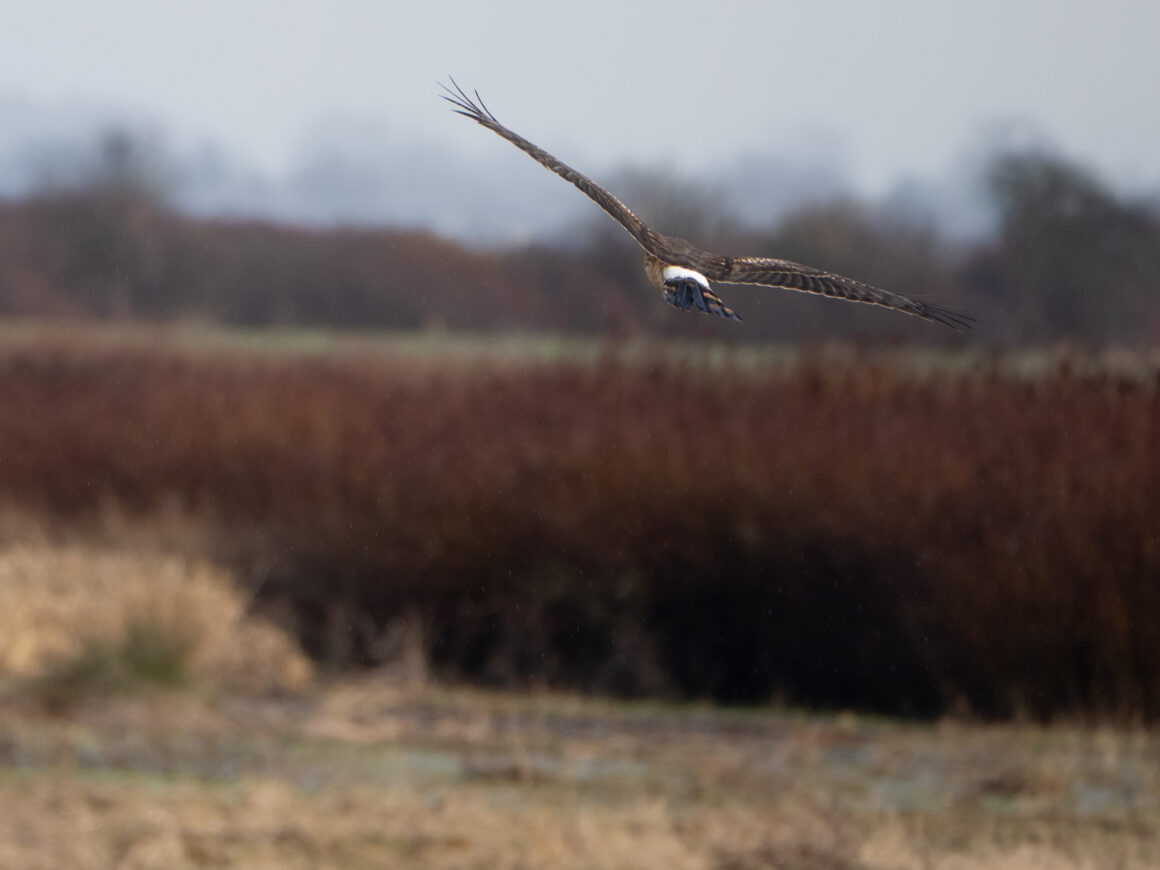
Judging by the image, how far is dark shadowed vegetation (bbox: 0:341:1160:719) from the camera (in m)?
11.9

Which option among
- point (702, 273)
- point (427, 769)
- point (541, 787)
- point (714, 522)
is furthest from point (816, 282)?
point (714, 522)

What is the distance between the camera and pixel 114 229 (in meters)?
26.3

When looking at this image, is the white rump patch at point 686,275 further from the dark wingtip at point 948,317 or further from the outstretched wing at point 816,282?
the dark wingtip at point 948,317

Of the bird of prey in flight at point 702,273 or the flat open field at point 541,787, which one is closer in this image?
the bird of prey in flight at point 702,273

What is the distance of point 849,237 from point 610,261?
113 inches

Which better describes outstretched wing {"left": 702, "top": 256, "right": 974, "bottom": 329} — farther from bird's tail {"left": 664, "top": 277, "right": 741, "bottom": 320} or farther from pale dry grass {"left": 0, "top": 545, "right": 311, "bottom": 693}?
pale dry grass {"left": 0, "top": 545, "right": 311, "bottom": 693}

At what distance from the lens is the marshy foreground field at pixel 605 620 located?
28.0ft

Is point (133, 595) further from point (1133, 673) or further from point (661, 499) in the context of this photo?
point (1133, 673)

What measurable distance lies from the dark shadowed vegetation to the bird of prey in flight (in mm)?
8209

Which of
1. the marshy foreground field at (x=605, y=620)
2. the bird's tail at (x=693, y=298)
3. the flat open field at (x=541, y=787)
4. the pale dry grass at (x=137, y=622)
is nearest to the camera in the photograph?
the bird's tail at (x=693, y=298)

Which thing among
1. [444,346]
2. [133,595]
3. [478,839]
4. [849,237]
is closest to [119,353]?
[444,346]

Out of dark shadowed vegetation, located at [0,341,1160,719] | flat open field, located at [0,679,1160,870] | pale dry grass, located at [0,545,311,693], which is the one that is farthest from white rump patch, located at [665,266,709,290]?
pale dry grass, located at [0,545,311,693]

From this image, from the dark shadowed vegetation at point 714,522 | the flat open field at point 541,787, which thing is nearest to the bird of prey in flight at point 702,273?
the flat open field at point 541,787

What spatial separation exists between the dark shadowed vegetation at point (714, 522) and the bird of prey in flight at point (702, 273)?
8.21 m
